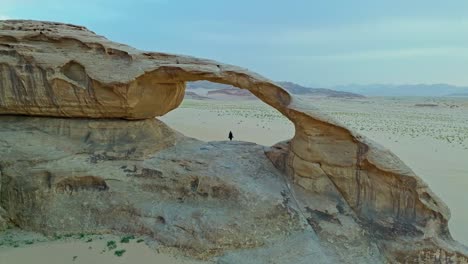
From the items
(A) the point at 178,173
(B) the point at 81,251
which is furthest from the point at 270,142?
(B) the point at 81,251

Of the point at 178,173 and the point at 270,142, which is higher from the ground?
the point at 178,173

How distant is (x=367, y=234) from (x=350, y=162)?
57.4 inches

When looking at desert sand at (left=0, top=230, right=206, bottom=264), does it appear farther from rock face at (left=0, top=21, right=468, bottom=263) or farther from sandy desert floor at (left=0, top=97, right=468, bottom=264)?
rock face at (left=0, top=21, right=468, bottom=263)

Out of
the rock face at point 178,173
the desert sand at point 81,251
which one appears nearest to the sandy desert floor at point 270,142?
the desert sand at point 81,251

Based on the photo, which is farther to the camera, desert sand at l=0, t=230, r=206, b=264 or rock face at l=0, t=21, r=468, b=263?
rock face at l=0, t=21, r=468, b=263

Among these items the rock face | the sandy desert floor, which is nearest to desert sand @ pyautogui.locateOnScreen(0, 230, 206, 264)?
the sandy desert floor

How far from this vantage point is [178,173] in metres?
9.11

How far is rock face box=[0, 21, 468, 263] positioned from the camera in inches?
310

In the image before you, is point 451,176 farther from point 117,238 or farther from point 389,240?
point 117,238

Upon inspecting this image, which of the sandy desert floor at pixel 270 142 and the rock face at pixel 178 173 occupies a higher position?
the rock face at pixel 178 173

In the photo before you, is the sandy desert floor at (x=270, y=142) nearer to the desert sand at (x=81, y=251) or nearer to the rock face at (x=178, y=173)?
the desert sand at (x=81, y=251)

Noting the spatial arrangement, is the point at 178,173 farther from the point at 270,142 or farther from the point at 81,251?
the point at 270,142

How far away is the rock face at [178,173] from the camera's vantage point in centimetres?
787

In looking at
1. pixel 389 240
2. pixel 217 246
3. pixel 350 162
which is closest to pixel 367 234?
pixel 389 240
